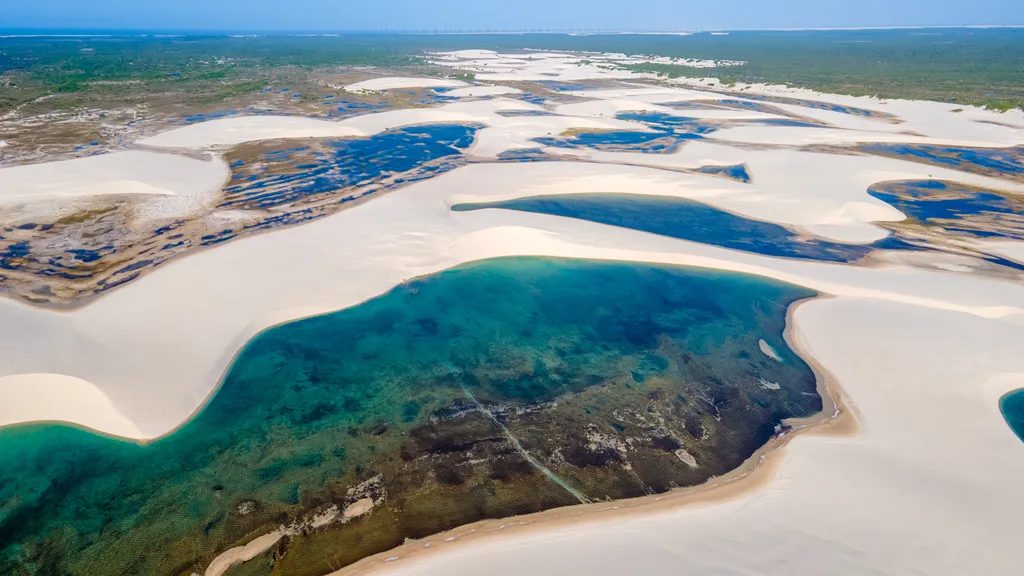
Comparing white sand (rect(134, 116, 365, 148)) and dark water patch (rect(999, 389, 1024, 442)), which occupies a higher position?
white sand (rect(134, 116, 365, 148))

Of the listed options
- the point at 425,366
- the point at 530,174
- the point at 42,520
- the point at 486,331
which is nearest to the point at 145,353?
the point at 42,520

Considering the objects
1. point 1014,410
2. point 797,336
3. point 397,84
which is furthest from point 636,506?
point 397,84

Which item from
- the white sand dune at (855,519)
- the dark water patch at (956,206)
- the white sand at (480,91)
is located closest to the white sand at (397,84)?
the white sand at (480,91)

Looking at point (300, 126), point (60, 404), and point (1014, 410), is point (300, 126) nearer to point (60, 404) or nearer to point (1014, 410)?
point (60, 404)

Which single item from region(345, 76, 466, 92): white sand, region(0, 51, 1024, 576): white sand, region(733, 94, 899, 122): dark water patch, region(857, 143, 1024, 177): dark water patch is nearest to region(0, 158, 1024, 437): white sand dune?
region(0, 51, 1024, 576): white sand

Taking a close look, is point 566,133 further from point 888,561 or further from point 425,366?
point 888,561

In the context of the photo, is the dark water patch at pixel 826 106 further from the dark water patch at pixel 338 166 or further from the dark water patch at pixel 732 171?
the dark water patch at pixel 338 166

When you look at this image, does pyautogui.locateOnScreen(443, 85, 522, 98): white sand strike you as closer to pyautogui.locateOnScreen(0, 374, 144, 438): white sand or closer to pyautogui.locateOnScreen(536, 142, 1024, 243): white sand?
pyautogui.locateOnScreen(536, 142, 1024, 243): white sand
